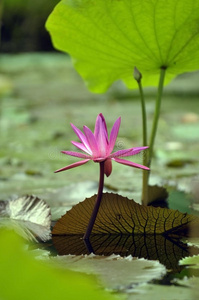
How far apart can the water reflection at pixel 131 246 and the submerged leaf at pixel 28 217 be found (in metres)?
0.04

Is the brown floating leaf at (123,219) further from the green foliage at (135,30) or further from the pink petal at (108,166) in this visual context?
the green foliage at (135,30)

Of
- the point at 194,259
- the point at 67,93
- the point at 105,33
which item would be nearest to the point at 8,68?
the point at 67,93

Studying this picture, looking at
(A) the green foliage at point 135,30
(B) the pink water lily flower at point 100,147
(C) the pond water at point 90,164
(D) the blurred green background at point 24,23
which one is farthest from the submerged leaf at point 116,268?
(D) the blurred green background at point 24,23

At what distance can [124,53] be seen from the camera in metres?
0.93

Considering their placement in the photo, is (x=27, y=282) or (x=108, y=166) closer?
(x=27, y=282)

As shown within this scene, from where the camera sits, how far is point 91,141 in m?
0.66

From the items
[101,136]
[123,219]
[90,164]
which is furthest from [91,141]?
[90,164]

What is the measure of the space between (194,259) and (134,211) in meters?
0.11

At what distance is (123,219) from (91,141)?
149 millimetres

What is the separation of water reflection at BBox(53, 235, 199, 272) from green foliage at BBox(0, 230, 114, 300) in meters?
0.32

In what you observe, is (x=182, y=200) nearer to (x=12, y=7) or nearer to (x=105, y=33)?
(x=105, y=33)

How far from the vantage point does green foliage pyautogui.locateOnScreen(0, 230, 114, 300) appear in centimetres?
32

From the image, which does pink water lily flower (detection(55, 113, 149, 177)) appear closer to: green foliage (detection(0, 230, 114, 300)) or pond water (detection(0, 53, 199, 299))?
pond water (detection(0, 53, 199, 299))

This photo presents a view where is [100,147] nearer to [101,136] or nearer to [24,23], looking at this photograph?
[101,136]
